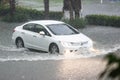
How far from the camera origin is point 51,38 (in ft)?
62.9

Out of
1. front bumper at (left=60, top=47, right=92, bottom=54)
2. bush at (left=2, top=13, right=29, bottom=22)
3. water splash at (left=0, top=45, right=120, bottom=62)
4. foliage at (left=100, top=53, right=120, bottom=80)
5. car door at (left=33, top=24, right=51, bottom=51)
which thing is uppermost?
foliage at (left=100, top=53, right=120, bottom=80)

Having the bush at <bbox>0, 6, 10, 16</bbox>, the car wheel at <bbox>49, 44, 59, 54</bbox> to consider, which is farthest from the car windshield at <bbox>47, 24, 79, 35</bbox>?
the bush at <bbox>0, 6, 10, 16</bbox>

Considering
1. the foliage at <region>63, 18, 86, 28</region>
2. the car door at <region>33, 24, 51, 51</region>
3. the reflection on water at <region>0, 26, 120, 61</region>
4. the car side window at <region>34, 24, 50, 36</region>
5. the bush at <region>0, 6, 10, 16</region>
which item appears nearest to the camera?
the reflection on water at <region>0, 26, 120, 61</region>

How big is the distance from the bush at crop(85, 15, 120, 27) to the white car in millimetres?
12274

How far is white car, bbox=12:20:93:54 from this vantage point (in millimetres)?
18734

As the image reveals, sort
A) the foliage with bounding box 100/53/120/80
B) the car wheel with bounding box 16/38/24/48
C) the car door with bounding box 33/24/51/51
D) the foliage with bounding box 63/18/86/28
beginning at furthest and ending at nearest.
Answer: the foliage with bounding box 63/18/86/28, the car wheel with bounding box 16/38/24/48, the car door with bounding box 33/24/51/51, the foliage with bounding box 100/53/120/80

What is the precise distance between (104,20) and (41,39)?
14.2 m

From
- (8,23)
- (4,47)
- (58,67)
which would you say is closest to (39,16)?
(8,23)

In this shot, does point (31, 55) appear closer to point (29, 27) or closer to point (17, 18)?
point (29, 27)

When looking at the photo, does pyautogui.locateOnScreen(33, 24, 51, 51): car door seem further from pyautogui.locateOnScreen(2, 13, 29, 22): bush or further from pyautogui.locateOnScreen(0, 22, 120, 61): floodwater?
pyautogui.locateOnScreen(2, 13, 29, 22): bush

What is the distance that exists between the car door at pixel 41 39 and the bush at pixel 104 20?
13.0 meters

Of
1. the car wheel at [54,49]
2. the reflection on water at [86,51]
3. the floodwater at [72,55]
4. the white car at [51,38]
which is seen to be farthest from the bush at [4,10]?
the car wheel at [54,49]

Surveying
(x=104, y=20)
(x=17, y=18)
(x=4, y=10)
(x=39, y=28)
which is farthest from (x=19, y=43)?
(x=4, y=10)

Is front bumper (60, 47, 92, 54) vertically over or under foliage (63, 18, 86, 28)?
over
